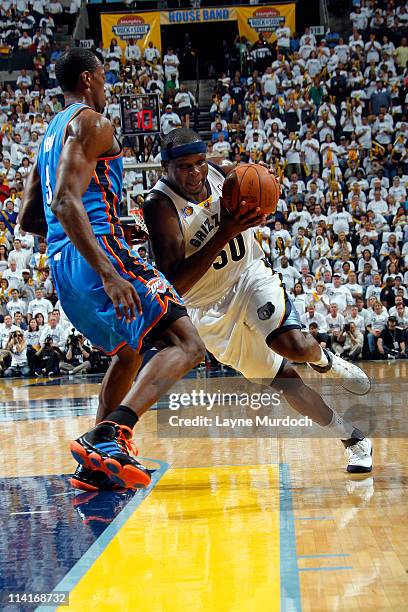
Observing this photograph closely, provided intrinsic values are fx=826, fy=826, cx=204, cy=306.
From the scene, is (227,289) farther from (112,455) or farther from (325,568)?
(325,568)

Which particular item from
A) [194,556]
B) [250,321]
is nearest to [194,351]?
[194,556]

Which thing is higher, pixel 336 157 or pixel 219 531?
pixel 336 157

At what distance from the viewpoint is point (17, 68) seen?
2131cm

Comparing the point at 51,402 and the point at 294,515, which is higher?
the point at 294,515

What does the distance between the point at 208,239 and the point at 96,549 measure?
1.95 m

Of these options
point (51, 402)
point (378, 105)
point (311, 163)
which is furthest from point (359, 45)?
point (51, 402)

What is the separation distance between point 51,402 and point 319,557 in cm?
633

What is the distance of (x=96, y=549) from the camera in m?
2.93

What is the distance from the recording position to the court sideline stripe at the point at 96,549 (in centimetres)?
252

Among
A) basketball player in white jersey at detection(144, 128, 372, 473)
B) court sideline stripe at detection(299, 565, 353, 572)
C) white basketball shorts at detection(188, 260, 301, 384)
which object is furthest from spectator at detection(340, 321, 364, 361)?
court sideline stripe at detection(299, 565, 353, 572)

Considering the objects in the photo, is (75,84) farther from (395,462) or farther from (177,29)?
(177,29)

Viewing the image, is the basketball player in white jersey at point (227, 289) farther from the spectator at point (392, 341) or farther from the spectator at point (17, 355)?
the spectator at point (17, 355)

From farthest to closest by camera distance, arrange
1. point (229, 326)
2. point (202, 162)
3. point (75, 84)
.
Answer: point (229, 326) → point (202, 162) → point (75, 84)

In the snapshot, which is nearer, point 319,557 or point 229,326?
point 319,557
